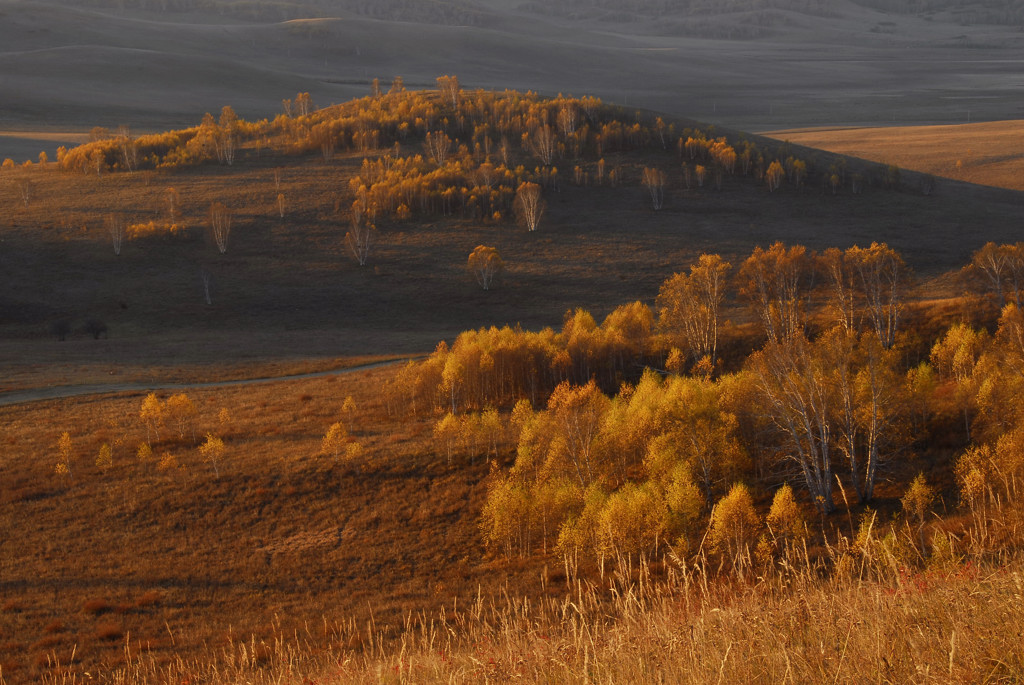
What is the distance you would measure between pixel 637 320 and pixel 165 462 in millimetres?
38445

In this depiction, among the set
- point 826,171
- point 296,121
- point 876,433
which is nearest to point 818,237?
point 826,171

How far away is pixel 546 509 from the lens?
36.0 metres

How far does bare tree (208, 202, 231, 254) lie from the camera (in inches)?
4163

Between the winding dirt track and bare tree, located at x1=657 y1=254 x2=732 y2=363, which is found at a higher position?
bare tree, located at x1=657 y1=254 x2=732 y2=363

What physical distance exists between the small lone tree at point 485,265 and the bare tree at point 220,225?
119 ft

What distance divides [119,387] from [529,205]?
221 ft

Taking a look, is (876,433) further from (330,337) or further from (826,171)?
(826,171)

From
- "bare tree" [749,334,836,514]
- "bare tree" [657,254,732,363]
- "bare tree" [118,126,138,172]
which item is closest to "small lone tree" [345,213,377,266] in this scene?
"bare tree" [657,254,732,363]

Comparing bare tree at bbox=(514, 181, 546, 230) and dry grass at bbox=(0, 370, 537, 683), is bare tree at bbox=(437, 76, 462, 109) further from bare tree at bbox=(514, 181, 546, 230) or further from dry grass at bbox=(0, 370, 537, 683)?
dry grass at bbox=(0, 370, 537, 683)

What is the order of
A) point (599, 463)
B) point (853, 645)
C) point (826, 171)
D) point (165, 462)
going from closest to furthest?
point (853, 645) → point (599, 463) → point (165, 462) → point (826, 171)

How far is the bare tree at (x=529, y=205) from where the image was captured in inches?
4488

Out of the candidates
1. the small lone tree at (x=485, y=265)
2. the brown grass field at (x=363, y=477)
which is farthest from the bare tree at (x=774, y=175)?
the small lone tree at (x=485, y=265)

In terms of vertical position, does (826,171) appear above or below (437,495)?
above

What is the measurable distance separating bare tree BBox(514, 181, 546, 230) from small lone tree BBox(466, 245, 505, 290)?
17280mm
